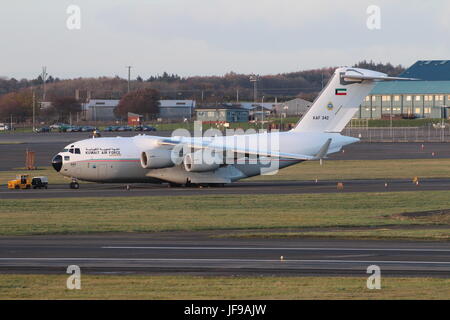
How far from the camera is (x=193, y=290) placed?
780 inches

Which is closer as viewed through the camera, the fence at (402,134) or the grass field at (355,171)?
the grass field at (355,171)

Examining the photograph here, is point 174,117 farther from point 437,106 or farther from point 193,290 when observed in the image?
point 193,290

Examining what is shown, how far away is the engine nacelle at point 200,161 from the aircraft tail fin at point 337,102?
5927 millimetres

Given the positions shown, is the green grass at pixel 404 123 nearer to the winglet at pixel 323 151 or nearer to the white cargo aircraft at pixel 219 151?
the white cargo aircraft at pixel 219 151

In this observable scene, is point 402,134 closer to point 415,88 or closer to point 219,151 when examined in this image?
point 415,88

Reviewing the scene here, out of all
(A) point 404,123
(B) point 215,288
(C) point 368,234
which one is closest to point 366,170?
(C) point 368,234

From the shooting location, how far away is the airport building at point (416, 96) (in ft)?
503

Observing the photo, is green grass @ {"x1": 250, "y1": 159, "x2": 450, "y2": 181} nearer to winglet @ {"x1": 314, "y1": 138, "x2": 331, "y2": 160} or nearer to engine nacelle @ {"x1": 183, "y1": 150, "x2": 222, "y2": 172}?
engine nacelle @ {"x1": 183, "y1": 150, "x2": 222, "y2": 172}

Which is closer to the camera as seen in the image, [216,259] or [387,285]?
[387,285]

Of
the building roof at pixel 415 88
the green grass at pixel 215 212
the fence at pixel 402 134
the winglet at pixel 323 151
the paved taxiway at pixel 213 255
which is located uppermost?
the building roof at pixel 415 88

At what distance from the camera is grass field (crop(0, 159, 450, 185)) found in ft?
192

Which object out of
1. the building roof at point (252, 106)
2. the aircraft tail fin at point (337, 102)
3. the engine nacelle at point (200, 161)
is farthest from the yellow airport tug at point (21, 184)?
the building roof at point (252, 106)
